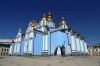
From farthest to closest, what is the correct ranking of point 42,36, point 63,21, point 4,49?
point 4,49 → point 63,21 → point 42,36

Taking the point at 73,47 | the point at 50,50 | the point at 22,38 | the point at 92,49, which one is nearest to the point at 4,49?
the point at 22,38

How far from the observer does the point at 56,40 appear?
25500 mm

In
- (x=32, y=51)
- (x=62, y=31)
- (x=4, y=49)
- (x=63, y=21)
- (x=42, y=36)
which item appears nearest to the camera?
(x=32, y=51)

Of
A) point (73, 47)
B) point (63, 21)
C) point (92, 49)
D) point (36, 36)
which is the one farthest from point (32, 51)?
point (92, 49)

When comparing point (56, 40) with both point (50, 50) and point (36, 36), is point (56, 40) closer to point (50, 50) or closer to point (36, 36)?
point (50, 50)

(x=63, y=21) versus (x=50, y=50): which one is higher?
(x=63, y=21)

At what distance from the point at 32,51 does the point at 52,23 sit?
555 inches

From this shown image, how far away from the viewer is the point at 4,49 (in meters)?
45.9

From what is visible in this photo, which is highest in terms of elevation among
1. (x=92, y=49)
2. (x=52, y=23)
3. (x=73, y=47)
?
(x=52, y=23)

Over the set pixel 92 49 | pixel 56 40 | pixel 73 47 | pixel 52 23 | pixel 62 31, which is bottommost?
pixel 92 49

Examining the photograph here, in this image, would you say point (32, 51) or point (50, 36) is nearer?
point (32, 51)

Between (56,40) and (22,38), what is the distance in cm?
1421

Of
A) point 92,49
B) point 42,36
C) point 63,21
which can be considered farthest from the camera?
point 92,49

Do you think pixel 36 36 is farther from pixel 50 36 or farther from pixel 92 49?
pixel 92 49
